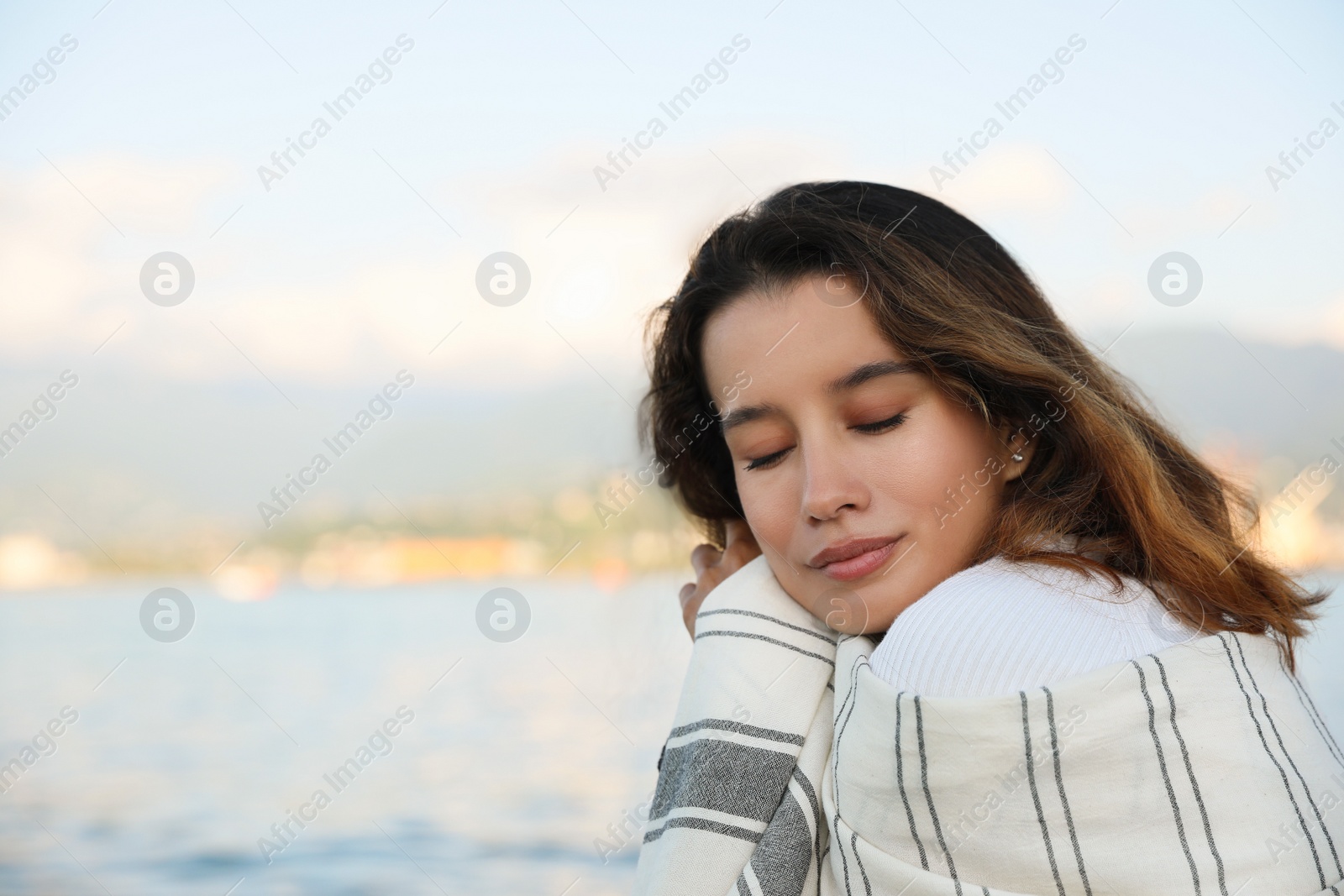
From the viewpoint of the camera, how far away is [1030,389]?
1.63 m

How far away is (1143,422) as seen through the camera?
5.95 ft

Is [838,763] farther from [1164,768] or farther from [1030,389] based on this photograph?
[1030,389]

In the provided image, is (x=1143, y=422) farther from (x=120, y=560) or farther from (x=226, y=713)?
(x=120, y=560)

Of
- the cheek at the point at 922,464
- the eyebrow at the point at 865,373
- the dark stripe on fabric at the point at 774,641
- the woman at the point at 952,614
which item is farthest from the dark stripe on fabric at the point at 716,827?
the eyebrow at the point at 865,373

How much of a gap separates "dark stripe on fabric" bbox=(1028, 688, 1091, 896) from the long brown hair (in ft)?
1.00

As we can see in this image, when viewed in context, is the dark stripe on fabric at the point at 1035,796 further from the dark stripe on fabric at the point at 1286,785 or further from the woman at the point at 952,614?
the dark stripe on fabric at the point at 1286,785

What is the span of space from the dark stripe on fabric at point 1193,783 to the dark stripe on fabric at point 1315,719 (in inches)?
11.3

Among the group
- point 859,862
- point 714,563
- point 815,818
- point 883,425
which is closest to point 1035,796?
point 859,862

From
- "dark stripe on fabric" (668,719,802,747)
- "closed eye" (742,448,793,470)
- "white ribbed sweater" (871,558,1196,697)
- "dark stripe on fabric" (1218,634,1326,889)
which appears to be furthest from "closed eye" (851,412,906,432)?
"dark stripe on fabric" (1218,634,1326,889)

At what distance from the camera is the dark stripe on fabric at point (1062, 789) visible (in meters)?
1.07

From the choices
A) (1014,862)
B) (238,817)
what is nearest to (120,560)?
(238,817)

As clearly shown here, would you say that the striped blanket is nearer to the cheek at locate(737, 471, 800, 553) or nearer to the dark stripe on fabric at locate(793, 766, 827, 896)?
the dark stripe on fabric at locate(793, 766, 827, 896)

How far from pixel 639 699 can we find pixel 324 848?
4107mm

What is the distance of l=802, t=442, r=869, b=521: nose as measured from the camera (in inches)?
59.6
